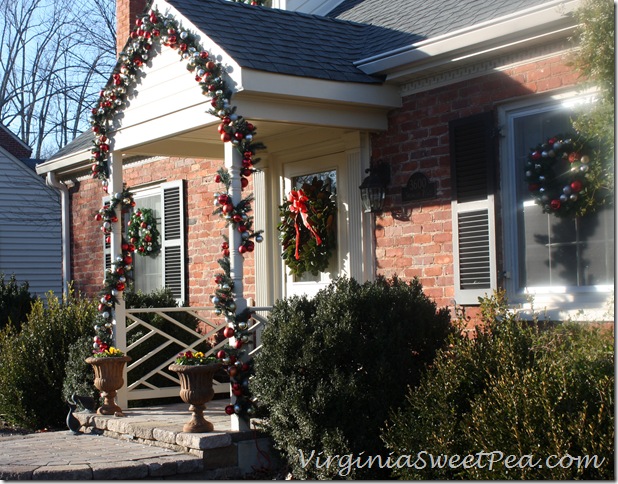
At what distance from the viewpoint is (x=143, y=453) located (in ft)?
22.6

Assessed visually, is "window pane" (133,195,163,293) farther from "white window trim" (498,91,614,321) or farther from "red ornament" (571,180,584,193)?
"red ornament" (571,180,584,193)

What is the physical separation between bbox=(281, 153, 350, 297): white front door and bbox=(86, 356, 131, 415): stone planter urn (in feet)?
6.40

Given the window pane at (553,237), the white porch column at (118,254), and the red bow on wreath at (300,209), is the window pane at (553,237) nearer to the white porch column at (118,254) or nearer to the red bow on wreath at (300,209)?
the red bow on wreath at (300,209)

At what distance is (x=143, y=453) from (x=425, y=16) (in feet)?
16.2

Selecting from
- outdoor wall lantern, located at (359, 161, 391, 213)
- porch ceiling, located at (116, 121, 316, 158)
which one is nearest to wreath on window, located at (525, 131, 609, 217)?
outdoor wall lantern, located at (359, 161, 391, 213)

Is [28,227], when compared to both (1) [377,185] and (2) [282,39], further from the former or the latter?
(1) [377,185]

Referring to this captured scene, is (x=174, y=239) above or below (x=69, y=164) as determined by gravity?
below

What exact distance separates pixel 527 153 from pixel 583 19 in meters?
1.33

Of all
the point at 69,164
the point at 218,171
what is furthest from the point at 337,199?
the point at 69,164

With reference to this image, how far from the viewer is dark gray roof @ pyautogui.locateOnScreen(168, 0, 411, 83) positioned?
24.3 feet

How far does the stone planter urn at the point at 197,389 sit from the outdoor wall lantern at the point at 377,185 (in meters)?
2.18

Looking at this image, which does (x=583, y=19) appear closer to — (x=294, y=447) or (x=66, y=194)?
(x=294, y=447)

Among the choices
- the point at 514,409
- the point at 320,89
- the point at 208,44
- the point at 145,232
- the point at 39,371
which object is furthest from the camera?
the point at 145,232

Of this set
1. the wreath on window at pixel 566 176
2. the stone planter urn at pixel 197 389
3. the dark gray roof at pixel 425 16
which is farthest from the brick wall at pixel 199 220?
the wreath on window at pixel 566 176
